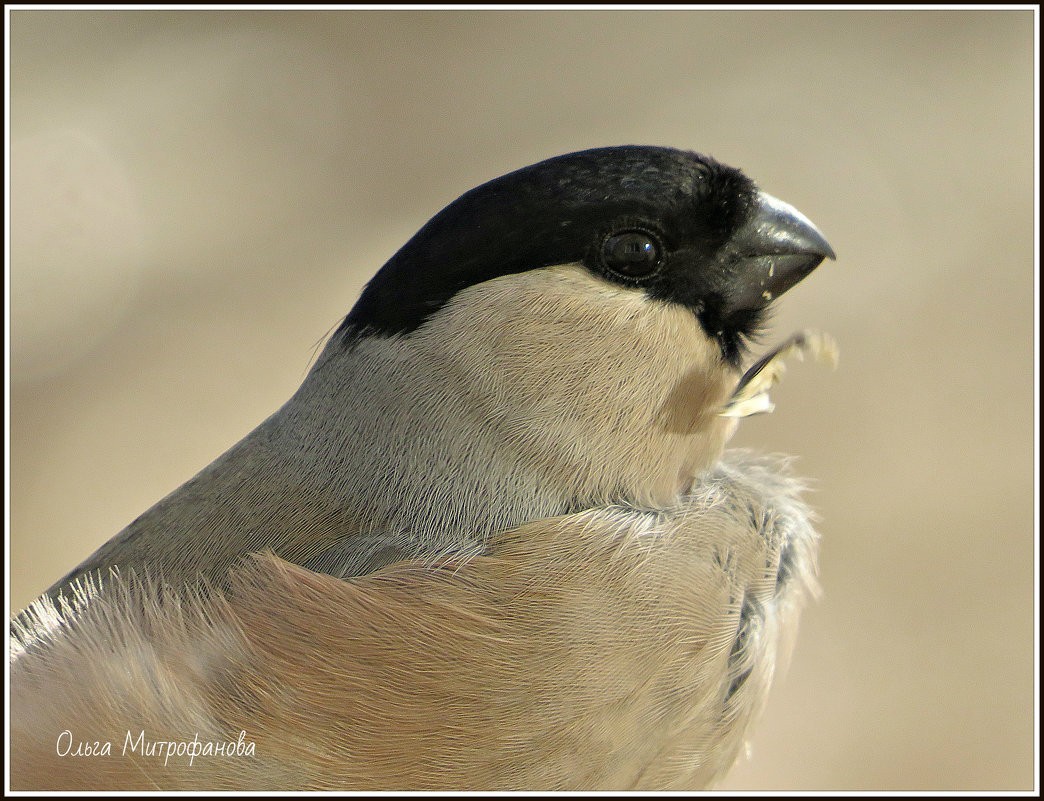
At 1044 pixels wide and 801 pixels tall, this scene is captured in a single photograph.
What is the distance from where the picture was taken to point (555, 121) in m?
3.36

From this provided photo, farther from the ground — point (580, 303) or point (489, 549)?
point (580, 303)

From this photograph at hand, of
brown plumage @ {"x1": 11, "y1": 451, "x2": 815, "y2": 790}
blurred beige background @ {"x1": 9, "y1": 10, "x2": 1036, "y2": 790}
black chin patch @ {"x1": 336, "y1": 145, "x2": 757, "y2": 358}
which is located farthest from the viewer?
blurred beige background @ {"x1": 9, "y1": 10, "x2": 1036, "y2": 790}

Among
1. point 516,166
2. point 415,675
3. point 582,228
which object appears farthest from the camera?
point 516,166

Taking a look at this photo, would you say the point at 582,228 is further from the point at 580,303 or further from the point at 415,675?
the point at 415,675

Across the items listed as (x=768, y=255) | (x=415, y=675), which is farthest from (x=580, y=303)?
(x=415, y=675)

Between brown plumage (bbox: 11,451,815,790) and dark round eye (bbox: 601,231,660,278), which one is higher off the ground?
dark round eye (bbox: 601,231,660,278)

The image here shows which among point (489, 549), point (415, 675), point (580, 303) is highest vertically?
point (580, 303)

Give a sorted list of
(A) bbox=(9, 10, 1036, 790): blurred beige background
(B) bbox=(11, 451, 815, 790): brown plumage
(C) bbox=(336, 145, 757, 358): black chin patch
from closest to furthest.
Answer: (B) bbox=(11, 451, 815, 790): brown plumage, (C) bbox=(336, 145, 757, 358): black chin patch, (A) bbox=(9, 10, 1036, 790): blurred beige background

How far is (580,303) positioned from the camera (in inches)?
42.8

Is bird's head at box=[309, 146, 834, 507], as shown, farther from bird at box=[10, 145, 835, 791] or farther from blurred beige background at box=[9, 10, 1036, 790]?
blurred beige background at box=[9, 10, 1036, 790]

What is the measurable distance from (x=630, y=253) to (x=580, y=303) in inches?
3.6

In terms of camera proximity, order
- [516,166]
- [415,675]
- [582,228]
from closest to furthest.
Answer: [415,675] → [582,228] → [516,166]

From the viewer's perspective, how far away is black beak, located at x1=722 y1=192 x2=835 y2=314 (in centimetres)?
115

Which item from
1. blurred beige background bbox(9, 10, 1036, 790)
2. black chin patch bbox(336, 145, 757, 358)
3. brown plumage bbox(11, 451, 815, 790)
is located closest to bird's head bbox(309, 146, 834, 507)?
black chin patch bbox(336, 145, 757, 358)
